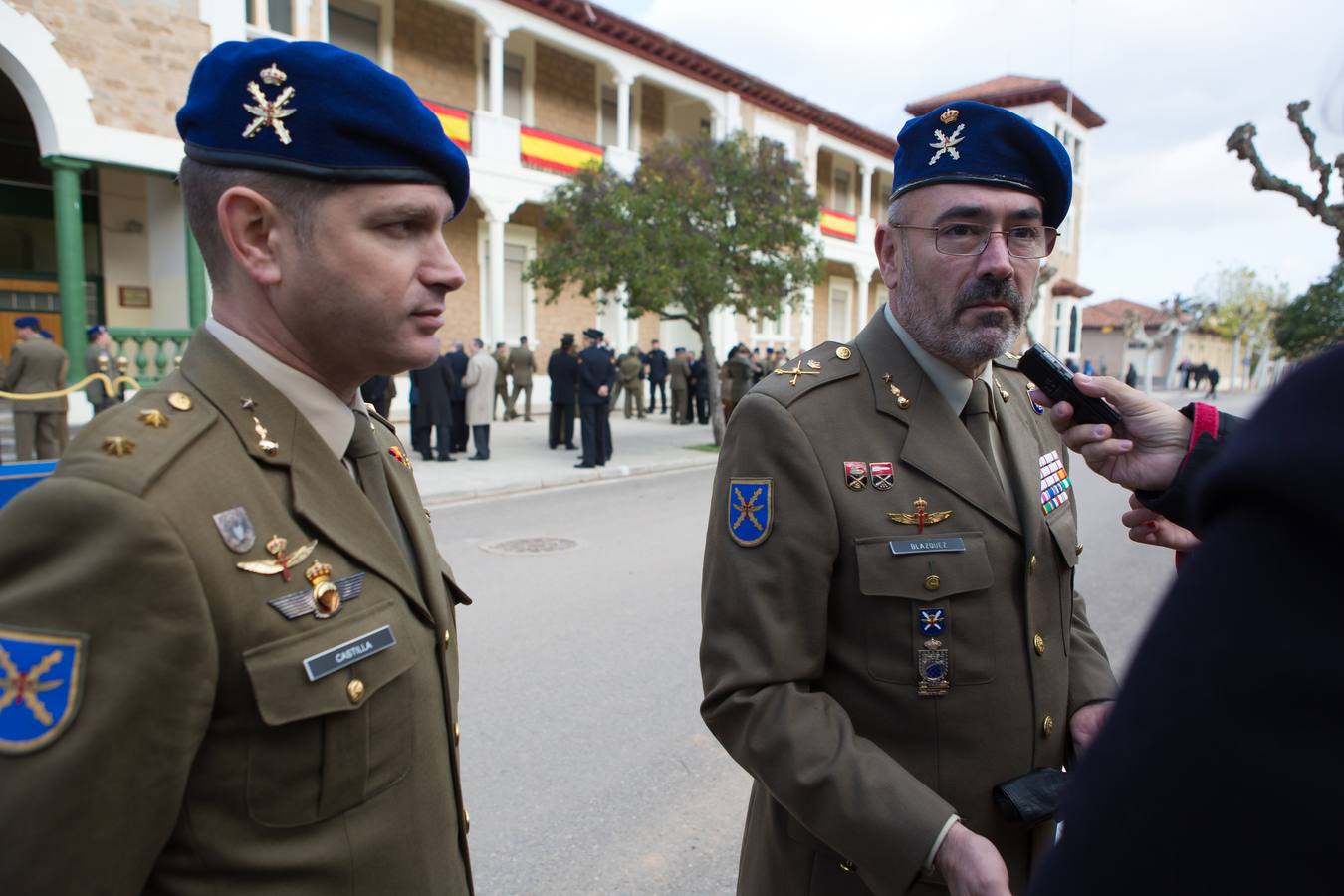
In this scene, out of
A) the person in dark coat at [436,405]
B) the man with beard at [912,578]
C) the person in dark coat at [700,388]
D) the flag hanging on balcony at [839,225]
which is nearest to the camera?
the man with beard at [912,578]

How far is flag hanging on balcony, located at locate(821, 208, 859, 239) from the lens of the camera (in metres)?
29.2

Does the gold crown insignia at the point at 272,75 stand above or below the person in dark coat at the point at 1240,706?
above

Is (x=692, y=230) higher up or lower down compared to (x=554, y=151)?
lower down

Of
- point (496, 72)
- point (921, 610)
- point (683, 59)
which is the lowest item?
point (921, 610)

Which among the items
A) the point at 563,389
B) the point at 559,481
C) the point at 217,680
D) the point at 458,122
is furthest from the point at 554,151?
the point at 217,680

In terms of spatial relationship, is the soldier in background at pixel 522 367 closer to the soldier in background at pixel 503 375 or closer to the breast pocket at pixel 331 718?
the soldier in background at pixel 503 375

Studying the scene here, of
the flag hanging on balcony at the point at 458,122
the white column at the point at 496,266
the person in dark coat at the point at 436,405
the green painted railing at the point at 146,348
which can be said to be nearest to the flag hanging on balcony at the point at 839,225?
the white column at the point at 496,266

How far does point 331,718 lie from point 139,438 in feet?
1.46

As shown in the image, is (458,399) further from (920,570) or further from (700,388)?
(920,570)

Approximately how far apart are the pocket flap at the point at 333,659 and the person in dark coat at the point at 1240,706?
0.94m

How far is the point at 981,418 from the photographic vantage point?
6.11ft

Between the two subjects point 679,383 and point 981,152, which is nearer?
point 981,152

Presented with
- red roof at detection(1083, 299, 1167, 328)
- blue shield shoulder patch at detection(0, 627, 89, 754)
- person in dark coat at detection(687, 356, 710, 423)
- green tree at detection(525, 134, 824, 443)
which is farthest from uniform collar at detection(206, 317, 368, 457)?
red roof at detection(1083, 299, 1167, 328)

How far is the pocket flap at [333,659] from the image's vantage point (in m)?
1.12
